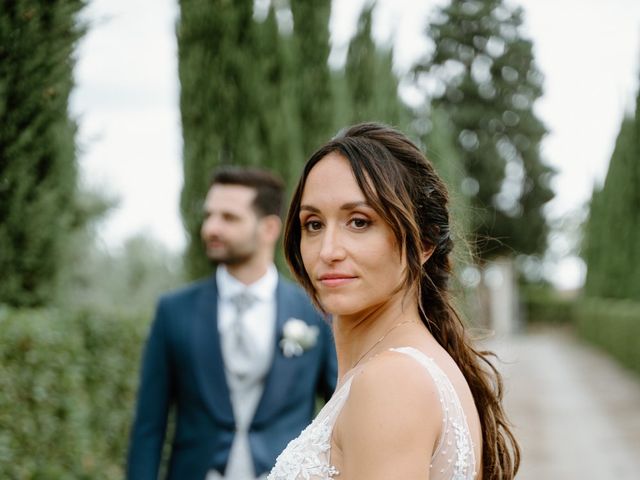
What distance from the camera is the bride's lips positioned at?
1889 millimetres

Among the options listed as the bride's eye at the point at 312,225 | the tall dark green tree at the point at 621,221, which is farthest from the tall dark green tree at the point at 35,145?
the tall dark green tree at the point at 621,221

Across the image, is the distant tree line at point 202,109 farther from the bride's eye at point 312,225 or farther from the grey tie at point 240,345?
the grey tie at point 240,345

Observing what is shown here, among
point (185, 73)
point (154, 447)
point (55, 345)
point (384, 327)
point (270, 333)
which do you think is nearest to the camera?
point (384, 327)

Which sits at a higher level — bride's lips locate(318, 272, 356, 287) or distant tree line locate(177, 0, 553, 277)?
distant tree line locate(177, 0, 553, 277)

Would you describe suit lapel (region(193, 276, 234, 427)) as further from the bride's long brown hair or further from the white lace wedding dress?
the white lace wedding dress

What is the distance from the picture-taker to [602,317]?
1113 inches

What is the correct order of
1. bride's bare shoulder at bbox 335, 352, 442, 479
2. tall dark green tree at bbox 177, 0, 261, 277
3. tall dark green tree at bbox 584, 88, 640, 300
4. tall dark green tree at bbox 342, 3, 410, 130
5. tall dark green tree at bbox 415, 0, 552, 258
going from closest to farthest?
bride's bare shoulder at bbox 335, 352, 442, 479, tall dark green tree at bbox 177, 0, 261, 277, tall dark green tree at bbox 342, 3, 410, 130, tall dark green tree at bbox 584, 88, 640, 300, tall dark green tree at bbox 415, 0, 552, 258

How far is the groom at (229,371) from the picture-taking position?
148 inches

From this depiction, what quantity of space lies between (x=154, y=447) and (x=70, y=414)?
5.47 feet

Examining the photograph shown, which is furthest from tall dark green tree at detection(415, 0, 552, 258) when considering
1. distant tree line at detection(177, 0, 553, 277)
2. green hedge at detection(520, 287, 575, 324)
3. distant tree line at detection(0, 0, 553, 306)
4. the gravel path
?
distant tree line at detection(177, 0, 553, 277)

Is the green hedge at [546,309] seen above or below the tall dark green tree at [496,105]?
below

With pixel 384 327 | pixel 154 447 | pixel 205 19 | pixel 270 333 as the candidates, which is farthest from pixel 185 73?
pixel 384 327

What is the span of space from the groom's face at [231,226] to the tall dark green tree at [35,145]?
115cm

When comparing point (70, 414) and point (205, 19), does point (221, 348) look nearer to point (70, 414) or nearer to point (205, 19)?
point (70, 414)
